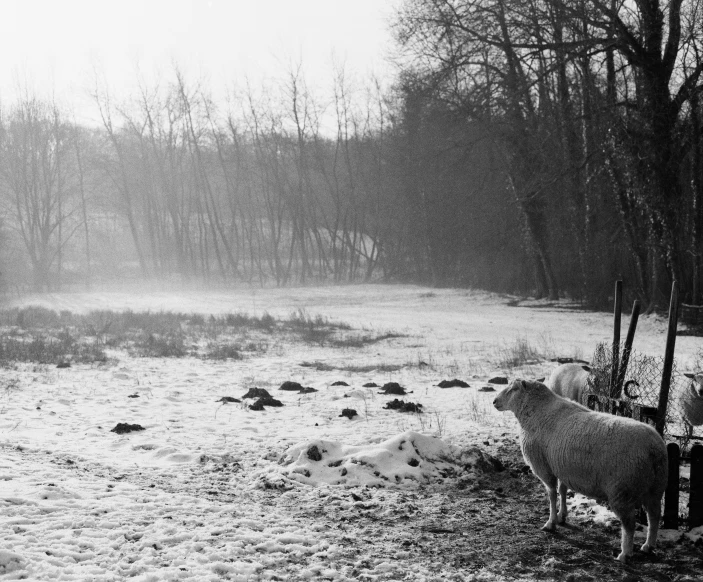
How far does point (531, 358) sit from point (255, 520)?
34.7 ft

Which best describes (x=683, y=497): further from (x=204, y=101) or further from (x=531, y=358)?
(x=204, y=101)

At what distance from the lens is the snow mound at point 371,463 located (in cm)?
718

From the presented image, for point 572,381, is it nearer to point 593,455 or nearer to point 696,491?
point 696,491

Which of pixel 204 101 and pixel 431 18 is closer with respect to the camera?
pixel 431 18

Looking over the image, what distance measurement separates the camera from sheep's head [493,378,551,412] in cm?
630

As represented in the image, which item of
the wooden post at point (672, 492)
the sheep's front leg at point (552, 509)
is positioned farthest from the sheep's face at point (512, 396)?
the wooden post at point (672, 492)

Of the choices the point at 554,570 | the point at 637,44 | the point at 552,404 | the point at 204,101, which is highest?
the point at 204,101

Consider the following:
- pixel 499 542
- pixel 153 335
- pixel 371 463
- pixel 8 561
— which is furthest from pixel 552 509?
pixel 153 335

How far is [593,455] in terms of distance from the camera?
5.36m

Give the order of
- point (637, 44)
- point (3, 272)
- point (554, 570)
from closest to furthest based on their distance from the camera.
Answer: point (554, 570)
point (637, 44)
point (3, 272)

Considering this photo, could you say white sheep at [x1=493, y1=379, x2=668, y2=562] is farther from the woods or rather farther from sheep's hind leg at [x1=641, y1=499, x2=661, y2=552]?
the woods

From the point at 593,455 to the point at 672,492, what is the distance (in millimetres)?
893

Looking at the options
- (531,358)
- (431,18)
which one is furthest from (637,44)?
(531,358)

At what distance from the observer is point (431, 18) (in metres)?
21.4
